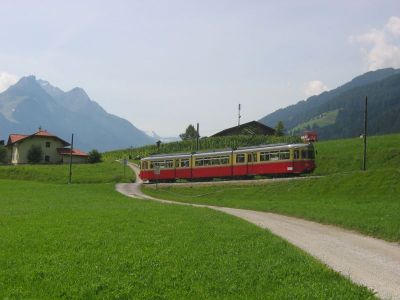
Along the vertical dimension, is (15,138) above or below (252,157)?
above

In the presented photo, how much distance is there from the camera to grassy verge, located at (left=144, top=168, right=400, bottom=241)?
82.6 feet

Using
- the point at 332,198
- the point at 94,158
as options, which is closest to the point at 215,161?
the point at 332,198

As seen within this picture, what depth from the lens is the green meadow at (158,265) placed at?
11781 millimetres

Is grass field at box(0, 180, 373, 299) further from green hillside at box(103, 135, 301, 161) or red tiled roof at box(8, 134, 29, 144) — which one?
red tiled roof at box(8, 134, 29, 144)

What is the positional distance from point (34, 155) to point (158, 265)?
106057 mm

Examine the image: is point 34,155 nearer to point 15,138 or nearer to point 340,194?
point 15,138

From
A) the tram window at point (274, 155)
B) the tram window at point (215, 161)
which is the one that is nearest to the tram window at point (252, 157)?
the tram window at point (274, 155)

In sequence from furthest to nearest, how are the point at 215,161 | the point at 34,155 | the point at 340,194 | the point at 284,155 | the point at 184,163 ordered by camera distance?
the point at 34,155 < the point at 184,163 < the point at 215,161 < the point at 284,155 < the point at 340,194

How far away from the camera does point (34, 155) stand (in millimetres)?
114312

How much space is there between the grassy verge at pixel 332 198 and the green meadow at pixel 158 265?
254 inches

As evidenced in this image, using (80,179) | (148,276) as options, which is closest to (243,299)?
(148,276)

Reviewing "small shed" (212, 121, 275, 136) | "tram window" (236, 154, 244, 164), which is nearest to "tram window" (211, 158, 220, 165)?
"tram window" (236, 154, 244, 164)

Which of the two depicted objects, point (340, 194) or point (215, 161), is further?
point (215, 161)

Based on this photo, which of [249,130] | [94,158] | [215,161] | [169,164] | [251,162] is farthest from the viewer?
[249,130]
